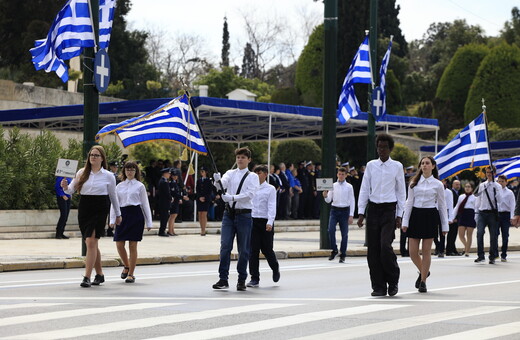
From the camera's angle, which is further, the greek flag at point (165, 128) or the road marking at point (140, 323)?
the greek flag at point (165, 128)

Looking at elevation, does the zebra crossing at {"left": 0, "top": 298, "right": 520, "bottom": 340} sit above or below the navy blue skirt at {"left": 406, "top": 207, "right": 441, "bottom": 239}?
below

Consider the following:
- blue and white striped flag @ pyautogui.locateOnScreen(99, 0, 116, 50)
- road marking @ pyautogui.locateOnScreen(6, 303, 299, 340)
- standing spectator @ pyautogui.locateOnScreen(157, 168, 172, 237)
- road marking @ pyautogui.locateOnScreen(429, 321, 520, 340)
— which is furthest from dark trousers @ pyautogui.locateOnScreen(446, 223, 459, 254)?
road marking @ pyautogui.locateOnScreen(429, 321, 520, 340)

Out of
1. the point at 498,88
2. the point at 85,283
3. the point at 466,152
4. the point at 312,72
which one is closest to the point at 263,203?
the point at 85,283

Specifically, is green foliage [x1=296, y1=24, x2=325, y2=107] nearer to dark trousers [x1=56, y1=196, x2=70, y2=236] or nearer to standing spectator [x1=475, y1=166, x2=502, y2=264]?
dark trousers [x1=56, y1=196, x2=70, y2=236]

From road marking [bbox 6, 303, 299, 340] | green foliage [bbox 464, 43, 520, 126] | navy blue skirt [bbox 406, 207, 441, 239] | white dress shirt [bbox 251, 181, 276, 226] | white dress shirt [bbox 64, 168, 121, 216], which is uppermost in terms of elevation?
green foliage [bbox 464, 43, 520, 126]

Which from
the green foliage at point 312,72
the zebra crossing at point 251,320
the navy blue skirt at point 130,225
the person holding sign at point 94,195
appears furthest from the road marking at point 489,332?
the green foliage at point 312,72

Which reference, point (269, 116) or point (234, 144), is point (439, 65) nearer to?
point (234, 144)

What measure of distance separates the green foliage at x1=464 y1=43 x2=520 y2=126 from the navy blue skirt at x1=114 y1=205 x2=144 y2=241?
4704 centimetres

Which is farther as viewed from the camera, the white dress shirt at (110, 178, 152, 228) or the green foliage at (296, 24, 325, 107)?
the green foliage at (296, 24, 325, 107)

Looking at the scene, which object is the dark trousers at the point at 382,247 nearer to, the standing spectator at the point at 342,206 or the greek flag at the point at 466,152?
the standing spectator at the point at 342,206

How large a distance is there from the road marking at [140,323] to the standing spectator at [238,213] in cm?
228

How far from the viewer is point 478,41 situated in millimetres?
81375

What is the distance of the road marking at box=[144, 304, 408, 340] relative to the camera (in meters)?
9.09

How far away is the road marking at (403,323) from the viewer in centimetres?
920
